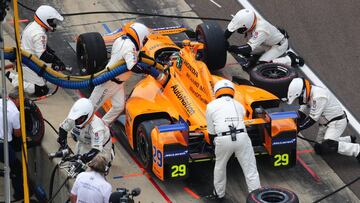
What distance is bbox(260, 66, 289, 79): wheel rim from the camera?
2037 cm

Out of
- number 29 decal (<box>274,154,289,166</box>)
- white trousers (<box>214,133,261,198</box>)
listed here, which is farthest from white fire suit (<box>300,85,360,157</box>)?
white trousers (<box>214,133,261,198</box>)

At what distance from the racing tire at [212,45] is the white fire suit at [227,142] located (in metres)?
3.48

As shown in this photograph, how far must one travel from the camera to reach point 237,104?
17.3 m

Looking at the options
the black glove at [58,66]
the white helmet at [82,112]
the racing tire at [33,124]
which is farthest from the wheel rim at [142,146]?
the black glove at [58,66]

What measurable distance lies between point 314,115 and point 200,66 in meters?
2.09

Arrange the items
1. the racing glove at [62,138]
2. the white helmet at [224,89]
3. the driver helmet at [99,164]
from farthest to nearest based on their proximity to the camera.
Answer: the racing glove at [62,138] < the white helmet at [224,89] < the driver helmet at [99,164]

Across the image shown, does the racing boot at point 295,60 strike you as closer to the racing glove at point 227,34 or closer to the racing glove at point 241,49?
the racing glove at point 241,49

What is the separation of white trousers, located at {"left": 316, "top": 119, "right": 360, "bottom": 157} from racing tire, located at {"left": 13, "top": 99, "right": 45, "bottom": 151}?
183 inches

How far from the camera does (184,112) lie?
61.3ft

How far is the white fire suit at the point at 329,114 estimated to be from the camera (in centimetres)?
1830

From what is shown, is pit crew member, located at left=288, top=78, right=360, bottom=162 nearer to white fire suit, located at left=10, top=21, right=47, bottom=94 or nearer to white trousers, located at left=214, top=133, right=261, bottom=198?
white trousers, located at left=214, top=133, right=261, bottom=198

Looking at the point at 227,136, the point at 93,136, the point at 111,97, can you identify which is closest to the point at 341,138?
the point at 227,136

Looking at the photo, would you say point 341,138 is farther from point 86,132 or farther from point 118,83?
point 86,132

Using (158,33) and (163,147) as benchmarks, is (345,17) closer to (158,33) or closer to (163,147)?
(158,33)
